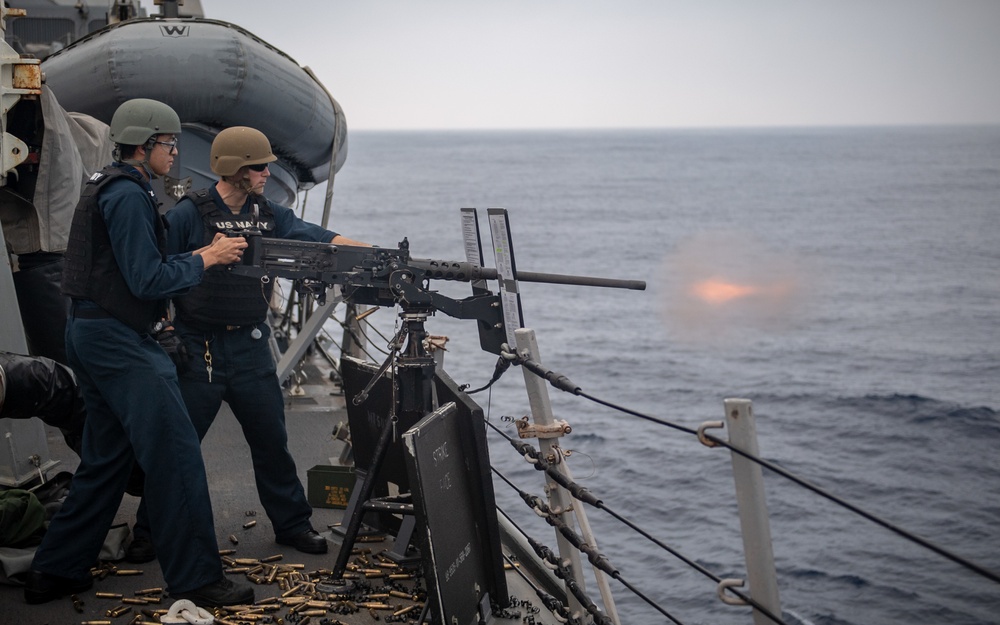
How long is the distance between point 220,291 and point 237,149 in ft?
2.20

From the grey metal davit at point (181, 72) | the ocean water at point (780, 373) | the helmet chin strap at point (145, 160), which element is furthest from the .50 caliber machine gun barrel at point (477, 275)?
the grey metal davit at point (181, 72)

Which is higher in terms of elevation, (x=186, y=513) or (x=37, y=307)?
(x=37, y=307)

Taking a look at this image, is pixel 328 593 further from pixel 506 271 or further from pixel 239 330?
pixel 506 271

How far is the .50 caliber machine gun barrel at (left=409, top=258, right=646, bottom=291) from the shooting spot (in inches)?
189

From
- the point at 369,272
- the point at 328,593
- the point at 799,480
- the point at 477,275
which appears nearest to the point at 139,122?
the point at 369,272

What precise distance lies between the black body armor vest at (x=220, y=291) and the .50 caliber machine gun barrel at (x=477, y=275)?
2.79 feet

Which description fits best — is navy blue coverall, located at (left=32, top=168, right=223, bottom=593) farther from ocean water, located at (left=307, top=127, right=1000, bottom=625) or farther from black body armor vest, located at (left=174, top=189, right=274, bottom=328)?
ocean water, located at (left=307, top=127, right=1000, bottom=625)

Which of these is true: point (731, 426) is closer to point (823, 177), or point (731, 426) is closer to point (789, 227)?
point (789, 227)

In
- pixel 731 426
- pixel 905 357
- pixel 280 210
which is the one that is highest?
pixel 280 210

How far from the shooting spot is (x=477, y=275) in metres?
5.00

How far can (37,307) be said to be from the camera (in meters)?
6.91

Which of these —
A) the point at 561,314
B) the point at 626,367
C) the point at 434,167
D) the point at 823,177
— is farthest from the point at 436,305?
the point at 434,167

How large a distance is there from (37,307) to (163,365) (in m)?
2.68

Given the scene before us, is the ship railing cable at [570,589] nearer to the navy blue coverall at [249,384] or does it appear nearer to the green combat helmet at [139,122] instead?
the navy blue coverall at [249,384]
